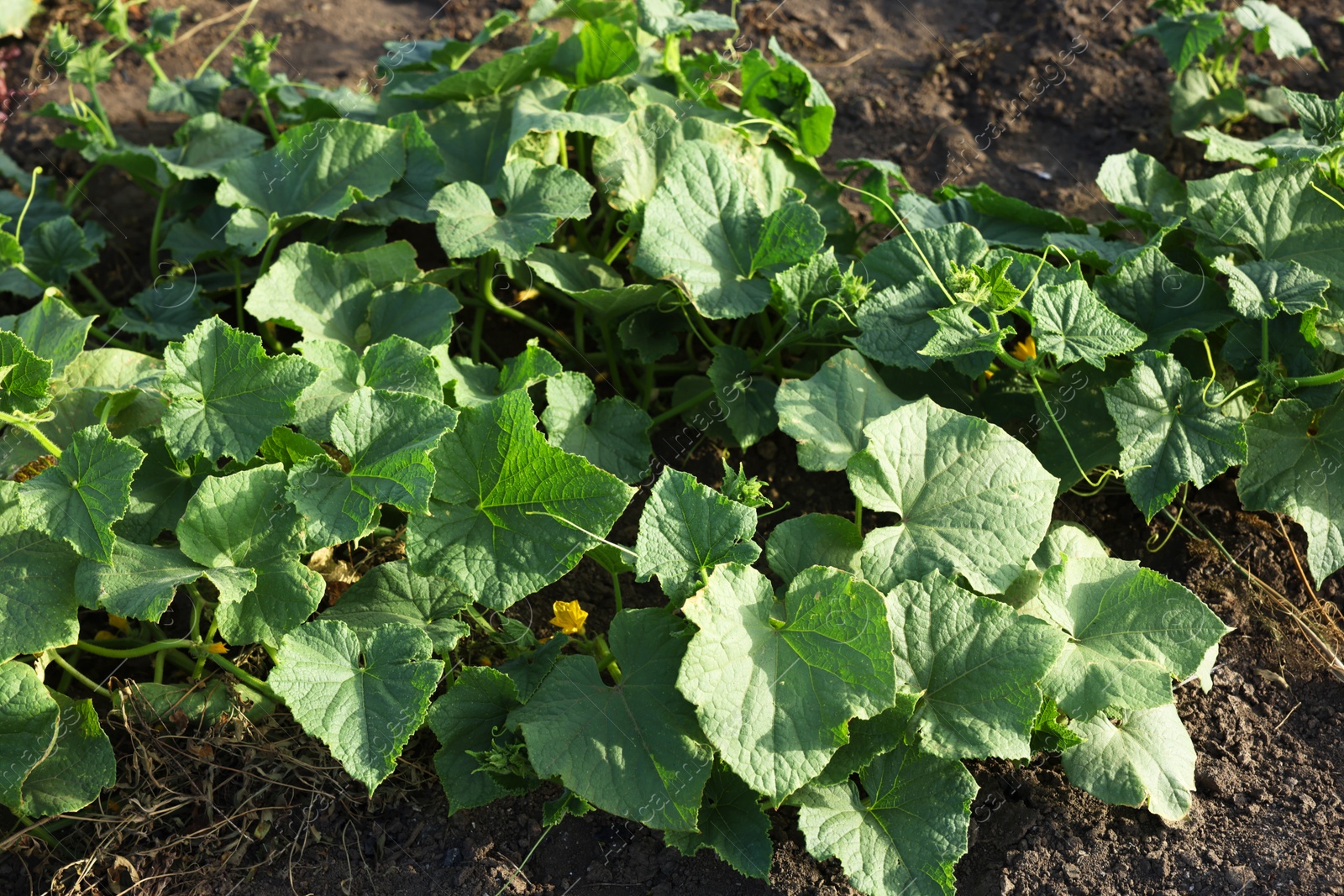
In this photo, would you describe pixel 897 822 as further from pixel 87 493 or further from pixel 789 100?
pixel 789 100

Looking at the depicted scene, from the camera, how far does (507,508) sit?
2408 mm

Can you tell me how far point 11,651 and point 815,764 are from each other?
169 centimetres

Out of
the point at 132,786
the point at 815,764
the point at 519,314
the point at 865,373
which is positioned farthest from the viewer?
the point at 519,314

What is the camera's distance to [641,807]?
7.02 ft

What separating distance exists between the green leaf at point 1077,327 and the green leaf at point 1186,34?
5.57 ft

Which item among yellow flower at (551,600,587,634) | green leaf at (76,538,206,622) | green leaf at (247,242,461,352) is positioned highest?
green leaf at (247,242,461,352)

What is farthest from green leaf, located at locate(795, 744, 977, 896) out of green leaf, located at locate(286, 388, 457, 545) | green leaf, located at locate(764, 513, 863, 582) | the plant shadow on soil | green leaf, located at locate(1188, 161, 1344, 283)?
green leaf, located at locate(1188, 161, 1344, 283)

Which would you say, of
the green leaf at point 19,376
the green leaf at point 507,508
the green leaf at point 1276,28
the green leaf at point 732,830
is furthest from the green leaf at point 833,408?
the green leaf at point 1276,28

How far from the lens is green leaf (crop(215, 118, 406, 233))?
3252mm

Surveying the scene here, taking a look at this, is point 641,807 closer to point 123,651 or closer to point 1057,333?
point 123,651

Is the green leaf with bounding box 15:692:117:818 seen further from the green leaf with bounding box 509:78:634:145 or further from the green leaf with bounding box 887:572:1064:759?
the green leaf with bounding box 509:78:634:145

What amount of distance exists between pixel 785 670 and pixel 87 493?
5.02 feet

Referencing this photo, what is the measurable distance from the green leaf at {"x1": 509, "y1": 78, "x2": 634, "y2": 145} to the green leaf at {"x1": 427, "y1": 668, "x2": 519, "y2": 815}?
1.58 metres

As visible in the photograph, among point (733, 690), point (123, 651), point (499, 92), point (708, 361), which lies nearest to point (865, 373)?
point (708, 361)
